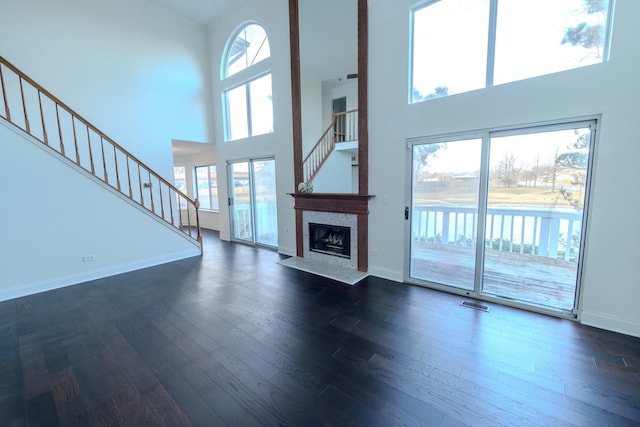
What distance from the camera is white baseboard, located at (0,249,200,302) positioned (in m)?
3.42

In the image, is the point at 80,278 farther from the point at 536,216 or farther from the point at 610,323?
the point at 610,323

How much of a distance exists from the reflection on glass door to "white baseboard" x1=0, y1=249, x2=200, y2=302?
160cm

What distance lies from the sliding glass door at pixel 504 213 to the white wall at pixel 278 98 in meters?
2.58

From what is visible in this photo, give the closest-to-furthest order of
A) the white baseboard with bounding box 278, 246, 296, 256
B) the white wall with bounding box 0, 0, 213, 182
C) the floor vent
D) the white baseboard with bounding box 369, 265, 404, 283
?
1. the floor vent
2. the white baseboard with bounding box 369, 265, 404, 283
3. the white wall with bounding box 0, 0, 213, 182
4. the white baseboard with bounding box 278, 246, 296, 256

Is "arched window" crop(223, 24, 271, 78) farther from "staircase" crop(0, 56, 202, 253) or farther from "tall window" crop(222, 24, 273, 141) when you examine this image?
"staircase" crop(0, 56, 202, 253)

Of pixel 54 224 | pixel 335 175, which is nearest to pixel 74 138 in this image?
pixel 54 224

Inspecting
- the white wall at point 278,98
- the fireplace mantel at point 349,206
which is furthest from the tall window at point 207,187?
the fireplace mantel at point 349,206

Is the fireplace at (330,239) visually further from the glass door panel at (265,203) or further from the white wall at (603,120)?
the white wall at (603,120)

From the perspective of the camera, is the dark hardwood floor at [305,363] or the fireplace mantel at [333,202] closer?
the dark hardwood floor at [305,363]

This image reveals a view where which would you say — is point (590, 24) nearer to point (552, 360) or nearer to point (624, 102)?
point (624, 102)

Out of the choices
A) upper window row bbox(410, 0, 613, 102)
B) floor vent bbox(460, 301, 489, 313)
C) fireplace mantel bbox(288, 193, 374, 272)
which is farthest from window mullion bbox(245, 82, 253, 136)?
floor vent bbox(460, 301, 489, 313)

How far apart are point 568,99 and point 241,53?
236 inches

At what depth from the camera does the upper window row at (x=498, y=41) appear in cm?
244

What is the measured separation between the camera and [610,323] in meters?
2.49
